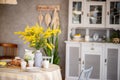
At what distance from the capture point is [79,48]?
578cm

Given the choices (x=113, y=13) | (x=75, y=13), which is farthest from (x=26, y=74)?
(x=113, y=13)

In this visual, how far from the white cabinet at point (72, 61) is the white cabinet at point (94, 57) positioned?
0.15 m

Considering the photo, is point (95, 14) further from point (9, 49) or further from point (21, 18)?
point (9, 49)

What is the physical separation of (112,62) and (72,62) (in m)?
0.92

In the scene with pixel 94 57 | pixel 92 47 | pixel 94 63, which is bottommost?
pixel 94 63

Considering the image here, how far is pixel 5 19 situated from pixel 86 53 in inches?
97.9

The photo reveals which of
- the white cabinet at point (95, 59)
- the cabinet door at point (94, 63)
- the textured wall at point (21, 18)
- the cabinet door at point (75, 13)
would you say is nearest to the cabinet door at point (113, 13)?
the white cabinet at point (95, 59)

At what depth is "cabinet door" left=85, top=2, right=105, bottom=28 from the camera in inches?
228

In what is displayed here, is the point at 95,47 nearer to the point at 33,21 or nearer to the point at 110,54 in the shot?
the point at 110,54

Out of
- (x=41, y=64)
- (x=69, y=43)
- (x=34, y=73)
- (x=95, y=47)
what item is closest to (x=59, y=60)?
(x=69, y=43)

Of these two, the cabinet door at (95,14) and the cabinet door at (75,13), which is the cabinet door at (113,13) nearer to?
the cabinet door at (95,14)

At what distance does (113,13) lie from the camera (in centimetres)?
573

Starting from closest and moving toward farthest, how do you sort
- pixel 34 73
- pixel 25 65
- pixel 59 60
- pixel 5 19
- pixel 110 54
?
pixel 34 73, pixel 25 65, pixel 110 54, pixel 59 60, pixel 5 19

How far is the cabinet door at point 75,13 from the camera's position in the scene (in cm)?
588
